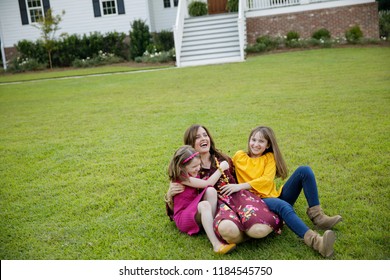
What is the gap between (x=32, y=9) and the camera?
1953 cm

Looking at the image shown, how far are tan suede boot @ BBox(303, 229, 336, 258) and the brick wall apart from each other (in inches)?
597

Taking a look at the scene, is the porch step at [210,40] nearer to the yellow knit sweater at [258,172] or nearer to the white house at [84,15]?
the white house at [84,15]

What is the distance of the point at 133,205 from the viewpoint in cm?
352

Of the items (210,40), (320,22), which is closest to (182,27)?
(210,40)

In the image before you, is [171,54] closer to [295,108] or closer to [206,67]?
[206,67]

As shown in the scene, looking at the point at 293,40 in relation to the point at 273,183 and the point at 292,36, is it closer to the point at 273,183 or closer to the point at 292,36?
the point at 292,36

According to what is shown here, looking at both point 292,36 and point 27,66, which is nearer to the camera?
point 292,36

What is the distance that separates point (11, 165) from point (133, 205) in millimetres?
2244

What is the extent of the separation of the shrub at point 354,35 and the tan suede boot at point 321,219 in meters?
14.1

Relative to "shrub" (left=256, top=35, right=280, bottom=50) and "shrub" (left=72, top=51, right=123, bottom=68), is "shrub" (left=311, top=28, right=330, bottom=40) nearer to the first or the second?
"shrub" (left=256, top=35, right=280, bottom=50)

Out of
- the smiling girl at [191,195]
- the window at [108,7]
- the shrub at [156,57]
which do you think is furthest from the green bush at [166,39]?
the smiling girl at [191,195]

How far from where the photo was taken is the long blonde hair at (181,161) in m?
2.85

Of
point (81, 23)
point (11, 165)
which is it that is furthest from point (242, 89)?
point (81, 23)

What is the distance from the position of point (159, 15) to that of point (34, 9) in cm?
639
